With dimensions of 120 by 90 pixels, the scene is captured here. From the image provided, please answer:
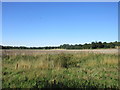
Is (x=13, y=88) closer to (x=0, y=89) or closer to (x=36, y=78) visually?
(x=0, y=89)

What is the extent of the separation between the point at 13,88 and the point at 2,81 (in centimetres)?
108

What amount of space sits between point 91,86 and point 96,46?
44597 mm

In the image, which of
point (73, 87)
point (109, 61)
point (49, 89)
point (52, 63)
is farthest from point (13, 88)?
point (109, 61)

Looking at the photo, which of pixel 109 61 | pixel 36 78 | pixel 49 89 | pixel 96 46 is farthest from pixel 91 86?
pixel 96 46

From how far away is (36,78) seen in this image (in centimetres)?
593

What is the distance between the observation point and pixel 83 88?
4.77m

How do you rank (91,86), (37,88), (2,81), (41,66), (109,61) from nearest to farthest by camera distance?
(37,88)
(91,86)
(2,81)
(41,66)
(109,61)

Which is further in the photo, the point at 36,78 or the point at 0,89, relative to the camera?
the point at 36,78

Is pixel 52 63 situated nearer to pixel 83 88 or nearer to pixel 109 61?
pixel 109 61

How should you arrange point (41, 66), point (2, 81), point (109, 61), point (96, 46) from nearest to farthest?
point (2, 81) → point (41, 66) → point (109, 61) → point (96, 46)

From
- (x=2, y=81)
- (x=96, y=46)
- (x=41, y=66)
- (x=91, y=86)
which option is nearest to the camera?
(x=91, y=86)

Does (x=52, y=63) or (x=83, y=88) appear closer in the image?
(x=83, y=88)

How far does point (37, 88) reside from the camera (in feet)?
15.3

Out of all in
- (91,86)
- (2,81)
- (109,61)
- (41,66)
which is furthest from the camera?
(109,61)
